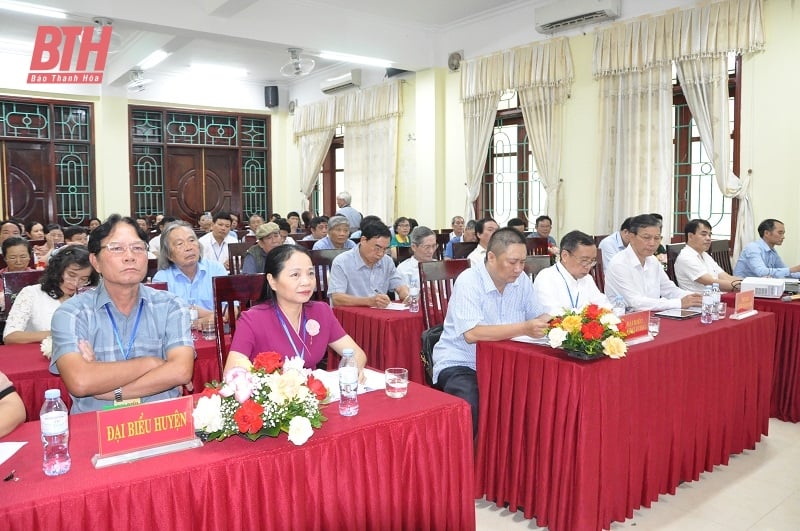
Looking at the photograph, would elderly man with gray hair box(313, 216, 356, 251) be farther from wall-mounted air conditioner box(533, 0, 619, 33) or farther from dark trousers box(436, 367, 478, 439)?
wall-mounted air conditioner box(533, 0, 619, 33)

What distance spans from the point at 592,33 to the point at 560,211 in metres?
1.90

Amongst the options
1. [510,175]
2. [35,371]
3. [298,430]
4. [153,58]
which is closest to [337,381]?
[298,430]

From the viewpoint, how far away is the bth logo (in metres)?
7.71

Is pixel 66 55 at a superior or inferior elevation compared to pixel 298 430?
superior

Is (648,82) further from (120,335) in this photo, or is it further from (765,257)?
(120,335)

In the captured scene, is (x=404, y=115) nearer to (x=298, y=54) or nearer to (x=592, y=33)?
(x=298, y=54)

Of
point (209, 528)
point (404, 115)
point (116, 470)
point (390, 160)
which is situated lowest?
point (209, 528)

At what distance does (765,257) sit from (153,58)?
7.40 m

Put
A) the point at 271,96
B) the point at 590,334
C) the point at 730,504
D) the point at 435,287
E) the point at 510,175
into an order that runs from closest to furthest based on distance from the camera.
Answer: the point at 590,334 < the point at 730,504 < the point at 435,287 < the point at 510,175 < the point at 271,96

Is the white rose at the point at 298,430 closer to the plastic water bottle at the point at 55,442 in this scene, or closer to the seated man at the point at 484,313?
the plastic water bottle at the point at 55,442

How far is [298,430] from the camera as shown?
60.0 inches

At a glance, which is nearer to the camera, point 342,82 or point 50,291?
point 50,291

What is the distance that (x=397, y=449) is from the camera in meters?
1.75

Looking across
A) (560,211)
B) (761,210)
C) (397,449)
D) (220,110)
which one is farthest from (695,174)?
(220,110)
